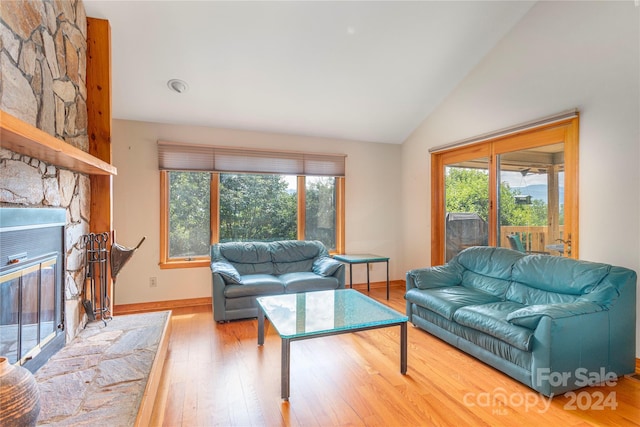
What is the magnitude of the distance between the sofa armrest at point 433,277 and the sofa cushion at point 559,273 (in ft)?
1.98

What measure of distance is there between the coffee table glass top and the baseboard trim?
1.72 m

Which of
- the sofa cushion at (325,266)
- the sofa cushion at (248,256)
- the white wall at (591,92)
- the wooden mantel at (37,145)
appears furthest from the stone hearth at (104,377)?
the white wall at (591,92)

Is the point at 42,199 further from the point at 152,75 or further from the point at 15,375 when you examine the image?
the point at 152,75

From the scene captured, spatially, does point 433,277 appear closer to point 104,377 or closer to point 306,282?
point 306,282

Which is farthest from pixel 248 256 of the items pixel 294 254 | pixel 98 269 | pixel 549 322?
pixel 549 322

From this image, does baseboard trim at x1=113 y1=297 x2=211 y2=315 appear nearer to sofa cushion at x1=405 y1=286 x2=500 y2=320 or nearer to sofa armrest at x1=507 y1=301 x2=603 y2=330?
sofa cushion at x1=405 y1=286 x2=500 y2=320

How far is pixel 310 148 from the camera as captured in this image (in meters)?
4.75

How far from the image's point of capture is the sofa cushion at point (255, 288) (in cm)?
344

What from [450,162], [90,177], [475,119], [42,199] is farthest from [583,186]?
[90,177]

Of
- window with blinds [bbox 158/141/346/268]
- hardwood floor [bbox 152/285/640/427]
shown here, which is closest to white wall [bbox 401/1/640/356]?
hardwood floor [bbox 152/285/640/427]

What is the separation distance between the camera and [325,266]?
401 centimetres

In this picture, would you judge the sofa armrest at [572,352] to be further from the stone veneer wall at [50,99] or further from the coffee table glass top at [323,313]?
the stone veneer wall at [50,99]

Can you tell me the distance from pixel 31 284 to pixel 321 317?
1778mm

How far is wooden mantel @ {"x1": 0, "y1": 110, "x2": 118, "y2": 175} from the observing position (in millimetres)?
1227
